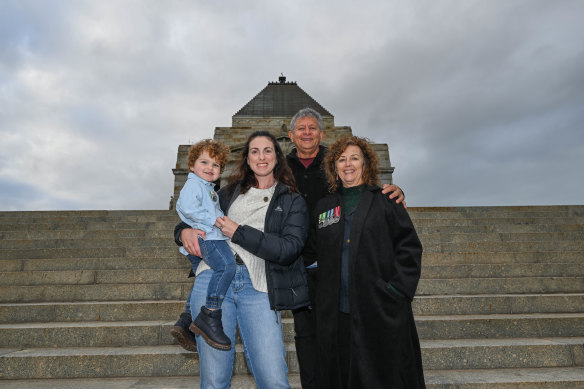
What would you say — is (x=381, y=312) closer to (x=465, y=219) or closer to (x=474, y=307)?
(x=474, y=307)

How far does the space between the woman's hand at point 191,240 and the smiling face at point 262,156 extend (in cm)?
56

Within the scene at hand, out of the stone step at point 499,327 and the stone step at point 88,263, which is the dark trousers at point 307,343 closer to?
the stone step at point 499,327

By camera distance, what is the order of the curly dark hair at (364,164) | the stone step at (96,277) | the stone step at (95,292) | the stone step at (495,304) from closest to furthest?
the curly dark hair at (364,164)
the stone step at (495,304)
the stone step at (95,292)
the stone step at (96,277)

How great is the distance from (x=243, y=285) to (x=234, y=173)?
32.4 inches

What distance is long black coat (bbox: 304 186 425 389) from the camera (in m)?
2.22

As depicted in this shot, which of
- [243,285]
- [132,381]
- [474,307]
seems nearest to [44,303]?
[132,381]

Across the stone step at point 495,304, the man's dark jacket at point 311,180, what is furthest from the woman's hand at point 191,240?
→ the stone step at point 495,304

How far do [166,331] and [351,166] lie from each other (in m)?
3.00

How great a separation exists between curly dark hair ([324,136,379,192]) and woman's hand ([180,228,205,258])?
1078mm

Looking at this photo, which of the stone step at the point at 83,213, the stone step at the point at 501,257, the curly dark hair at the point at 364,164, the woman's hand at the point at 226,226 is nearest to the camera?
the woman's hand at the point at 226,226

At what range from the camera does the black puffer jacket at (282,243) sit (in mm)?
2068

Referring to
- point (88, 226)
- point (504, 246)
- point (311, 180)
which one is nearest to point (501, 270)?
point (504, 246)

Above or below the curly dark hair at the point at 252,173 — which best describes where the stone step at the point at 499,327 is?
below

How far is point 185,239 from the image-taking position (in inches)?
89.7
